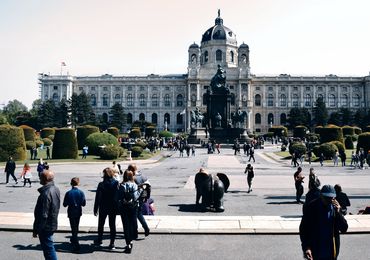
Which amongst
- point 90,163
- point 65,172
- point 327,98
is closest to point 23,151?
point 90,163

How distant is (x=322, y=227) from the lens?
6016 millimetres

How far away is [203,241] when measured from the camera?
10688mm

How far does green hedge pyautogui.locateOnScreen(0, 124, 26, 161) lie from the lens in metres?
38.1

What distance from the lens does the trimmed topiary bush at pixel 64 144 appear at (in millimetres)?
41719

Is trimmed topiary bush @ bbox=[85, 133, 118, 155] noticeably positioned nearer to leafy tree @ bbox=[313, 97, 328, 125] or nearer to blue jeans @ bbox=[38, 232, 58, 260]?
blue jeans @ bbox=[38, 232, 58, 260]

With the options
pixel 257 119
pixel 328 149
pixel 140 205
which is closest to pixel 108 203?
pixel 140 205

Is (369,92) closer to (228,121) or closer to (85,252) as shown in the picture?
(228,121)

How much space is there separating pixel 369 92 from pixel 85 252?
13660 centimetres

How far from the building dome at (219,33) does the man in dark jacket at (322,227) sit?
132358 mm

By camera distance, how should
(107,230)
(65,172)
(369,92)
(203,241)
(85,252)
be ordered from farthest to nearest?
(369,92), (65,172), (107,230), (203,241), (85,252)

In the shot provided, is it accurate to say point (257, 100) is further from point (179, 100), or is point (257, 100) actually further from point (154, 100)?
point (154, 100)

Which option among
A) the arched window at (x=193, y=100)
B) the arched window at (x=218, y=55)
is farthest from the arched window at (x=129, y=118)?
the arched window at (x=218, y=55)

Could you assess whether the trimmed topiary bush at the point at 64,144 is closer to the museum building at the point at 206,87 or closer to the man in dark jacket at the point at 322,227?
the man in dark jacket at the point at 322,227

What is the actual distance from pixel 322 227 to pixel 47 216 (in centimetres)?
489
